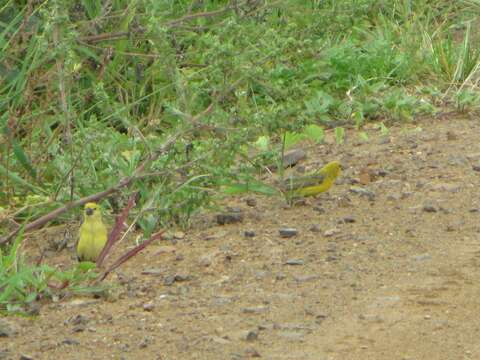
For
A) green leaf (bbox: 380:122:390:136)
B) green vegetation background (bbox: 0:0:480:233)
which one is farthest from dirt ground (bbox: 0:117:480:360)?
green leaf (bbox: 380:122:390:136)

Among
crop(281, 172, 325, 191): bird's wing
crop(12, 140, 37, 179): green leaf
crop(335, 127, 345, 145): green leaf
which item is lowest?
crop(335, 127, 345, 145): green leaf

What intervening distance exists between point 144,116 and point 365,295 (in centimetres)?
265

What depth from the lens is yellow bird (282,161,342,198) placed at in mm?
5016

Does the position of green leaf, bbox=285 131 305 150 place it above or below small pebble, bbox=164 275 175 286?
below

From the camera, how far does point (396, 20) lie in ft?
25.6

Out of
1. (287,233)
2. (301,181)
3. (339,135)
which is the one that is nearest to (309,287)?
(287,233)

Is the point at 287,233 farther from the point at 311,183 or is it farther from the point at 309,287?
the point at 309,287

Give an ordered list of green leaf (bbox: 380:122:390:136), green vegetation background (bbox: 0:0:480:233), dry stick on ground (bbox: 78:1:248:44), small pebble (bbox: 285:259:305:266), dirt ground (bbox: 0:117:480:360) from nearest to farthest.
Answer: dirt ground (bbox: 0:117:480:360) < small pebble (bbox: 285:259:305:266) < green vegetation background (bbox: 0:0:480:233) < dry stick on ground (bbox: 78:1:248:44) < green leaf (bbox: 380:122:390:136)

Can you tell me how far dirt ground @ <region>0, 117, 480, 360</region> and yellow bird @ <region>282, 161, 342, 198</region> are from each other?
0.20 feet

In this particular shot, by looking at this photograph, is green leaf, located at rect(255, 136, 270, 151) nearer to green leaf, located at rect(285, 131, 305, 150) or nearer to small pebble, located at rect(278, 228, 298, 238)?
green leaf, located at rect(285, 131, 305, 150)

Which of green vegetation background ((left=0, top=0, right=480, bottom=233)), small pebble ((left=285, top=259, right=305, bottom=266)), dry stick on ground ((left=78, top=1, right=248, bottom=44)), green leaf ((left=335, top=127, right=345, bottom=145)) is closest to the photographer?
small pebble ((left=285, top=259, right=305, bottom=266))

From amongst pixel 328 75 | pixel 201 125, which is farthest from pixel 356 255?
pixel 328 75

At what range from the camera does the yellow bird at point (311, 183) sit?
5016 mm

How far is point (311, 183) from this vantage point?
16.5ft
